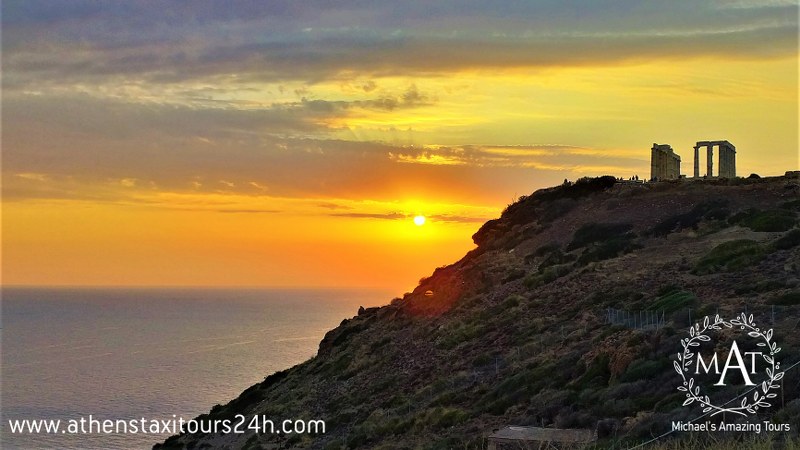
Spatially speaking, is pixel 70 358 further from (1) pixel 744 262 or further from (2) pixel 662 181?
(1) pixel 744 262

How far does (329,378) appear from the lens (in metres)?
41.6

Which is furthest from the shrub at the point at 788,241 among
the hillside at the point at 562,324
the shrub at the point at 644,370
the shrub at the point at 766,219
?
the shrub at the point at 644,370

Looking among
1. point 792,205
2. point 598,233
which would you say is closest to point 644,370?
point 792,205

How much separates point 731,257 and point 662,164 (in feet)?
80.4

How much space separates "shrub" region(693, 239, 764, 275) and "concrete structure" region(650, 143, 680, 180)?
21055mm

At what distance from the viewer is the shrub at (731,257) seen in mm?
30172

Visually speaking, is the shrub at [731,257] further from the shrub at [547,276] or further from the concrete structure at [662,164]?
the concrete structure at [662,164]

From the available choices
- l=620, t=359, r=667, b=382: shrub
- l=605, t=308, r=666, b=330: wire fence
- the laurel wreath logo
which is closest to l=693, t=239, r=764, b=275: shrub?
l=605, t=308, r=666, b=330: wire fence

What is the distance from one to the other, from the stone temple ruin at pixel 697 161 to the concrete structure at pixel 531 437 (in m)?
37.0

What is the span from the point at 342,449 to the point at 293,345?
119 m

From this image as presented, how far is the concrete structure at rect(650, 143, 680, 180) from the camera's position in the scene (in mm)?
54375

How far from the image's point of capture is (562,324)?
30.7m

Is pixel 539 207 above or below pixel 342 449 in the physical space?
above

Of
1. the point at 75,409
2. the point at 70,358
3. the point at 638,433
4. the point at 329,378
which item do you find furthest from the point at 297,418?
the point at 70,358
